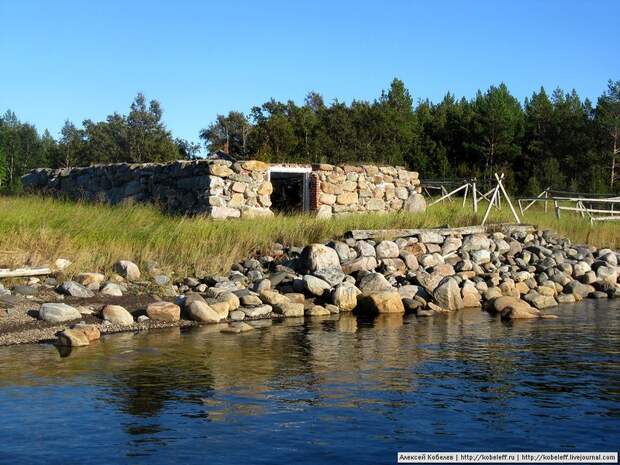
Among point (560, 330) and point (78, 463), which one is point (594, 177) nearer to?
point (560, 330)

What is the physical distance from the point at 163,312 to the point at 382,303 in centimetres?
442

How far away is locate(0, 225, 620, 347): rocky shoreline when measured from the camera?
12.8m

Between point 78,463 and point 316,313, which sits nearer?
point 78,463

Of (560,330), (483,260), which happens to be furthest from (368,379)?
(483,260)

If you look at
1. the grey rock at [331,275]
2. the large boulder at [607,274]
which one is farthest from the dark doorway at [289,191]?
the large boulder at [607,274]

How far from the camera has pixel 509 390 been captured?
9.06 m

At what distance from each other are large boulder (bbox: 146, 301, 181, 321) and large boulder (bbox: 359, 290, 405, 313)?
3947mm

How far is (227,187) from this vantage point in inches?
834

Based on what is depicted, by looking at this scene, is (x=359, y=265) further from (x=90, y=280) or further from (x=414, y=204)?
(x=414, y=204)

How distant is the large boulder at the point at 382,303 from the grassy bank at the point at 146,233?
336 centimetres

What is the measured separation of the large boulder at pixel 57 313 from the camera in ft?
40.4

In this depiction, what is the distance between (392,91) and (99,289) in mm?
40564

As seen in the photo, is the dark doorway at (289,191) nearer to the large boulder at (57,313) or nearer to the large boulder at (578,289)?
the large boulder at (578,289)

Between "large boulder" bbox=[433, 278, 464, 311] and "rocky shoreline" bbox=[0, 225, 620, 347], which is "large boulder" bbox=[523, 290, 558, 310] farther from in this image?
"large boulder" bbox=[433, 278, 464, 311]
